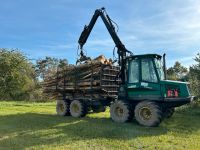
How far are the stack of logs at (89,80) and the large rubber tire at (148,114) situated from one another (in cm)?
267

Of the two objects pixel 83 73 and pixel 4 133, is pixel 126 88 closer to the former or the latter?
pixel 83 73

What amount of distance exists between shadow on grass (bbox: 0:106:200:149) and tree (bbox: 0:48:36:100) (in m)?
34.9

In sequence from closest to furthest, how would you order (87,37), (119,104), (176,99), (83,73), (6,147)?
(6,147), (176,99), (119,104), (83,73), (87,37)

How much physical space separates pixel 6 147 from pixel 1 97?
41.8 m

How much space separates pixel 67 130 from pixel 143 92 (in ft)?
13.9

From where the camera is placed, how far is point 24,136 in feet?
43.9

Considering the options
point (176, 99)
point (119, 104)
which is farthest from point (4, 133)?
point (176, 99)

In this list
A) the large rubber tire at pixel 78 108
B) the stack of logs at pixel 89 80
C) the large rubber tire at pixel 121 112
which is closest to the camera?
the large rubber tire at pixel 121 112

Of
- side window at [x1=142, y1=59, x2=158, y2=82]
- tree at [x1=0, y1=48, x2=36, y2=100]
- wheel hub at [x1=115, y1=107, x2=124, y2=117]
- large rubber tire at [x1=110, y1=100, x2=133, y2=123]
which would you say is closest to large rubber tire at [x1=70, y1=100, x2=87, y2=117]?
large rubber tire at [x1=110, y1=100, x2=133, y2=123]

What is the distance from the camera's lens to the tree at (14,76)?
5162cm

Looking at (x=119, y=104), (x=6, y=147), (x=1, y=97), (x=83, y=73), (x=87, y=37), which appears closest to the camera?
(x=6, y=147)

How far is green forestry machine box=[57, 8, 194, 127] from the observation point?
15.8 meters

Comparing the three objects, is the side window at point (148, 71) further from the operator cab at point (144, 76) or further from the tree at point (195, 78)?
the tree at point (195, 78)

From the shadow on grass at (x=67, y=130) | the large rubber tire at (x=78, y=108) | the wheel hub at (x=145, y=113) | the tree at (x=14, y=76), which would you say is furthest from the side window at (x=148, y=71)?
the tree at (x=14, y=76)
